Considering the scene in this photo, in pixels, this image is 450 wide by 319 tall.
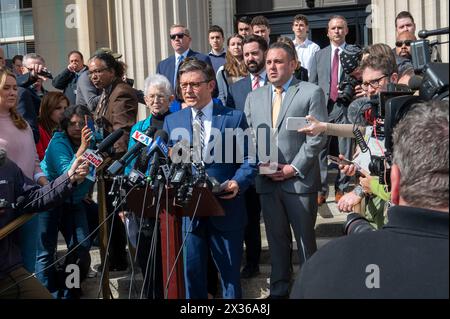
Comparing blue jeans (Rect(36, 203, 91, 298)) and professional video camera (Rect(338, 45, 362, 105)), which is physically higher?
professional video camera (Rect(338, 45, 362, 105))

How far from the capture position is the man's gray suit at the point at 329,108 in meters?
7.02

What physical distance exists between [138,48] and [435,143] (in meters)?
8.08

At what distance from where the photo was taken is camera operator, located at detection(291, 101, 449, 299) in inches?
70.1

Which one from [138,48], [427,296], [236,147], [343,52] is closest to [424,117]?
[427,296]

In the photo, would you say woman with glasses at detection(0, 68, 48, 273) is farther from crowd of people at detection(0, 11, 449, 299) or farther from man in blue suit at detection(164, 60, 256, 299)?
man in blue suit at detection(164, 60, 256, 299)

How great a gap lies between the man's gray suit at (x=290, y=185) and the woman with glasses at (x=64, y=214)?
1446mm

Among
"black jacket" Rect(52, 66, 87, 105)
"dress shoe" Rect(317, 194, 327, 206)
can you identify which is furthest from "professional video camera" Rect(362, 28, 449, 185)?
"black jacket" Rect(52, 66, 87, 105)

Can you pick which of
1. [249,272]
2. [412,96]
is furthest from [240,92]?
[412,96]

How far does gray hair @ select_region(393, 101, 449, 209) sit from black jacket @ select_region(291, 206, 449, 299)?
41 millimetres

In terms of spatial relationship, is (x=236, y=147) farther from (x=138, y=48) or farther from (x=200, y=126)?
(x=138, y=48)

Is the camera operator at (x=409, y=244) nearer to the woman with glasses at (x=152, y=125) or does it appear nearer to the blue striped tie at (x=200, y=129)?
the blue striped tie at (x=200, y=129)

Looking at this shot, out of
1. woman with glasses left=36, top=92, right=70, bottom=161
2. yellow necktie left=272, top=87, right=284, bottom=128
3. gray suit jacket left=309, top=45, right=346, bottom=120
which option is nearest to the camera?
yellow necktie left=272, top=87, right=284, bottom=128

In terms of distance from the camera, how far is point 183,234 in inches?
189
